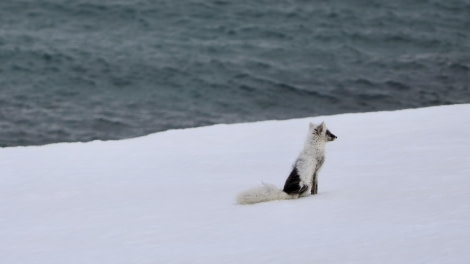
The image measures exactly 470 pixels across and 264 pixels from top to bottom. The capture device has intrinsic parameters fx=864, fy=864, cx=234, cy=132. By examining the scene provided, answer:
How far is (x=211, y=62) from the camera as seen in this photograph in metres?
21.7

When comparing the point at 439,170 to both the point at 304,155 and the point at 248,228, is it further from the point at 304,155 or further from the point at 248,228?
the point at 248,228

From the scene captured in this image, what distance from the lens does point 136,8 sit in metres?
25.4

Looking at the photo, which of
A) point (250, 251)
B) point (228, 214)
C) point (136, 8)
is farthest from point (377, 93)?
point (250, 251)

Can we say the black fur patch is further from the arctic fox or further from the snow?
the snow

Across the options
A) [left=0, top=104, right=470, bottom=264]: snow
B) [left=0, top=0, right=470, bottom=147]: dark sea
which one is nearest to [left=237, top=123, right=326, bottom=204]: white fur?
[left=0, top=104, right=470, bottom=264]: snow

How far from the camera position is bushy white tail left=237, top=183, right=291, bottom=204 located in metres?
7.71

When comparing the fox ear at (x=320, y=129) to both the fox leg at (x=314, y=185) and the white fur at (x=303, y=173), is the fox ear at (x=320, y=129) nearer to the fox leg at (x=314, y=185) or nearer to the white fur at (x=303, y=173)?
the white fur at (x=303, y=173)

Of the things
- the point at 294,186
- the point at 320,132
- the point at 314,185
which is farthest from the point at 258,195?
the point at 320,132

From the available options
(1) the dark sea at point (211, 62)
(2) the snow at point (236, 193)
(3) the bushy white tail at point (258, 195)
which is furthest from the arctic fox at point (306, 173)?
(1) the dark sea at point (211, 62)

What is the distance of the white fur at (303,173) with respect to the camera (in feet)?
25.4

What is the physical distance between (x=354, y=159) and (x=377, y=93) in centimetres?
990

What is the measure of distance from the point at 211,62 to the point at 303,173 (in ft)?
45.7

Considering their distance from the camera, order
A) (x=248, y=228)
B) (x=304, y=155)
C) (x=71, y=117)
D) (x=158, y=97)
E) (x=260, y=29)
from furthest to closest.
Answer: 1. (x=260, y=29)
2. (x=158, y=97)
3. (x=71, y=117)
4. (x=304, y=155)
5. (x=248, y=228)

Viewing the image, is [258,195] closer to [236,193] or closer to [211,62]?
[236,193]
